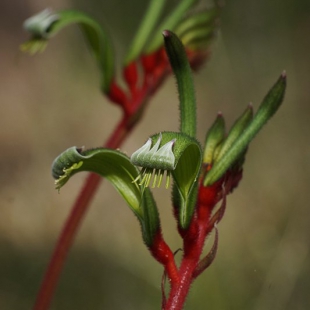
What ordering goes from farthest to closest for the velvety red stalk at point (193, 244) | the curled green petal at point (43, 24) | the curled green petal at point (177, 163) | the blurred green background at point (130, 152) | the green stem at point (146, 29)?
the blurred green background at point (130, 152), the green stem at point (146, 29), the curled green petal at point (43, 24), the velvety red stalk at point (193, 244), the curled green petal at point (177, 163)

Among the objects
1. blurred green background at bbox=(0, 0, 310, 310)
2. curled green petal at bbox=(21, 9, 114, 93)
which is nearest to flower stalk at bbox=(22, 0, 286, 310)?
curled green petal at bbox=(21, 9, 114, 93)

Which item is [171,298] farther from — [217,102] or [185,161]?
[217,102]

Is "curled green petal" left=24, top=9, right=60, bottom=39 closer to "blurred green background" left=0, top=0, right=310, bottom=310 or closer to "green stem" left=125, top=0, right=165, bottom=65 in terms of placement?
"green stem" left=125, top=0, right=165, bottom=65

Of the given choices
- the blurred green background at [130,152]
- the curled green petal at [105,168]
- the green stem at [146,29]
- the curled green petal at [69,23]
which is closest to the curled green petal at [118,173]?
the curled green petal at [105,168]

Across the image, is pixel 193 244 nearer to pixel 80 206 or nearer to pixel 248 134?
pixel 248 134

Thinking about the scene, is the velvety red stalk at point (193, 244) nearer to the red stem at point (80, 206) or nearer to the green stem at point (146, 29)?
the red stem at point (80, 206)

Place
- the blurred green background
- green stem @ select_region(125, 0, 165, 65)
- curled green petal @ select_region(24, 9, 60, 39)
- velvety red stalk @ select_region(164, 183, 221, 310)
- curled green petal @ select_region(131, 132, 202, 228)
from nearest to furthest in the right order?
curled green petal @ select_region(131, 132, 202, 228), velvety red stalk @ select_region(164, 183, 221, 310), curled green petal @ select_region(24, 9, 60, 39), green stem @ select_region(125, 0, 165, 65), the blurred green background
